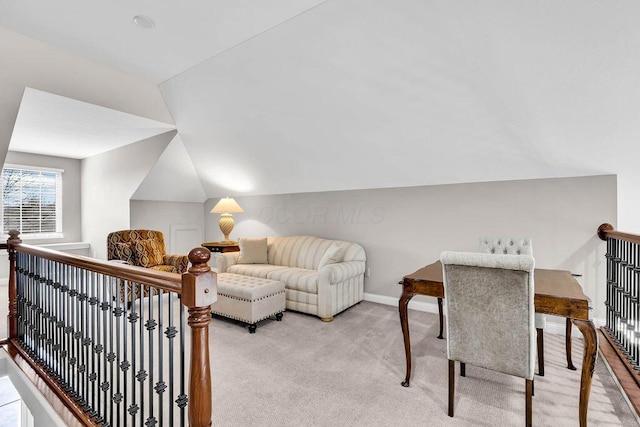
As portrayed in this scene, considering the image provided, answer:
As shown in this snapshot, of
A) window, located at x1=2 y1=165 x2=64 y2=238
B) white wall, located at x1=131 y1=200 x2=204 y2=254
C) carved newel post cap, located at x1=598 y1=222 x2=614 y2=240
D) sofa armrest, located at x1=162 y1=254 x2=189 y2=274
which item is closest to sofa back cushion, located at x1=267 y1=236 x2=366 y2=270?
sofa armrest, located at x1=162 y1=254 x2=189 y2=274

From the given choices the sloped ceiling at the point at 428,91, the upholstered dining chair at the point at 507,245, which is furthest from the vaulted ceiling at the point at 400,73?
the upholstered dining chair at the point at 507,245

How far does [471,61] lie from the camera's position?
2.37 meters

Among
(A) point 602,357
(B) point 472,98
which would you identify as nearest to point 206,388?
(B) point 472,98

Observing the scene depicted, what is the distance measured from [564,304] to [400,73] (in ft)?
6.59

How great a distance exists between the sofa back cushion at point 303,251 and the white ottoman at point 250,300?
0.81 meters

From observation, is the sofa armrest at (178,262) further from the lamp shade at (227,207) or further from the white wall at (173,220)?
the white wall at (173,220)

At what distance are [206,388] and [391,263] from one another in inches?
126

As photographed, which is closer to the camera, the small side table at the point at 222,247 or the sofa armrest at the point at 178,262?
the sofa armrest at the point at 178,262

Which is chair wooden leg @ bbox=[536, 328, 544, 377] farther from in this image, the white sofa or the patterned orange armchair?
the patterned orange armchair

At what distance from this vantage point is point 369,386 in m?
2.17

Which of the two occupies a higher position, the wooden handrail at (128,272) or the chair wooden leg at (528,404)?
the wooden handrail at (128,272)

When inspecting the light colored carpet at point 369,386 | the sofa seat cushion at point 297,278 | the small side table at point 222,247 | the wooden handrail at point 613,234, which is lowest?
the light colored carpet at point 369,386

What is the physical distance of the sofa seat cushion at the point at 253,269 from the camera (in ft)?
13.2

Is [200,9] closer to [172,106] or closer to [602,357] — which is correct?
[172,106]
